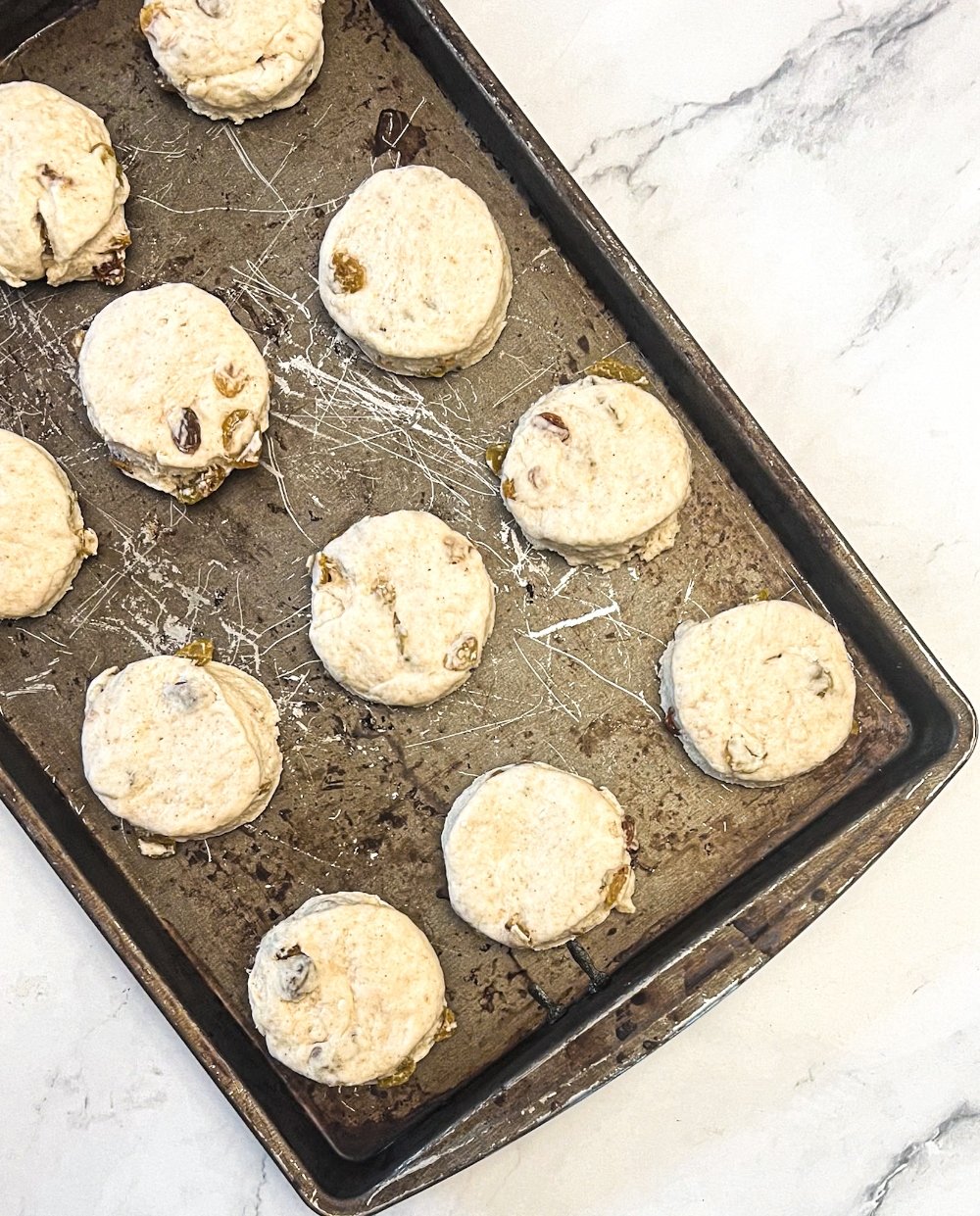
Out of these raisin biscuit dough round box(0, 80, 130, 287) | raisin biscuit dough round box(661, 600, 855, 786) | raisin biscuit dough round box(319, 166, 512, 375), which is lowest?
raisin biscuit dough round box(661, 600, 855, 786)

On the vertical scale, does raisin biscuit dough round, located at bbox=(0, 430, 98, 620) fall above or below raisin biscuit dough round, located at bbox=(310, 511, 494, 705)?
above

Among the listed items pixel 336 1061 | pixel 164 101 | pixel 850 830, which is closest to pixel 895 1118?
pixel 850 830

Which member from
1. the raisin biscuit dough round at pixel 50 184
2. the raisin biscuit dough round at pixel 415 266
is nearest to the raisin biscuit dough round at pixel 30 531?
the raisin biscuit dough round at pixel 50 184

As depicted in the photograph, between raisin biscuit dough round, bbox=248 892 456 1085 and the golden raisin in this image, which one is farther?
the golden raisin

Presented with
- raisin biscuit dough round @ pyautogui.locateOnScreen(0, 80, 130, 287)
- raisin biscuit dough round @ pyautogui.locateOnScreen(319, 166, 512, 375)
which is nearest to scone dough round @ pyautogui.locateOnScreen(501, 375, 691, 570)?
raisin biscuit dough round @ pyautogui.locateOnScreen(319, 166, 512, 375)

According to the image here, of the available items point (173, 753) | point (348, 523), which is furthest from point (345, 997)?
point (348, 523)

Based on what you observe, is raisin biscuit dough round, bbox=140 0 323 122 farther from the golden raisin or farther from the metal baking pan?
the golden raisin
